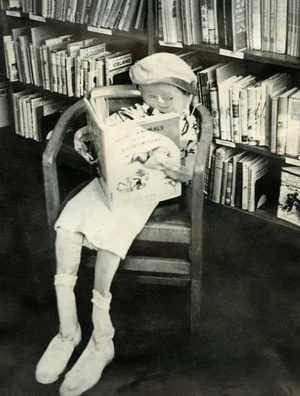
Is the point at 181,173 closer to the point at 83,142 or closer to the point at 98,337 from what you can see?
the point at 83,142

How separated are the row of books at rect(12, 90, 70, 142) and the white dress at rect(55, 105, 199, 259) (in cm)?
105

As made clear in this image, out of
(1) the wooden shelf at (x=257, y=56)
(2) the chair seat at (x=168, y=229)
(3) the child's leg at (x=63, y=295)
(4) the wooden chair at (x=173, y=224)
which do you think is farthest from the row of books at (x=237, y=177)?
(3) the child's leg at (x=63, y=295)

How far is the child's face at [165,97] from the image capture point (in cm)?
133

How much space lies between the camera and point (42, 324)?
150cm

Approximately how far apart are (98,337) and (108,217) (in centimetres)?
31

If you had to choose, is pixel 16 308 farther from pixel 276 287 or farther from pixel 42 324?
pixel 276 287

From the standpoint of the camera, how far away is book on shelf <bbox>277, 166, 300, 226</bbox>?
5.93 feet

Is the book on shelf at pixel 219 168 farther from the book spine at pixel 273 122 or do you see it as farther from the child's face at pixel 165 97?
the child's face at pixel 165 97

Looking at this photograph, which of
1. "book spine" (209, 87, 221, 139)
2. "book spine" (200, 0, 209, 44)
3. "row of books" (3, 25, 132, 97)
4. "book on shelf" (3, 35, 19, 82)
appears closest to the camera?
"book spine" (200, 0, 209, 44)

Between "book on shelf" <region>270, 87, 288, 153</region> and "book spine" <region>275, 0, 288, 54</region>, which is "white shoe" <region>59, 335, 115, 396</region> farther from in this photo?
"book spine" <region>275, 0, 288, 54</region>

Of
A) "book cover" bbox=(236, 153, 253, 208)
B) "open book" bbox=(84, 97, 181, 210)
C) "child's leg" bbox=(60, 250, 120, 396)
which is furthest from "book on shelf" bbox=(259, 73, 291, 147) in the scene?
"child's leg" bbox=(60, 250, 120, 396)

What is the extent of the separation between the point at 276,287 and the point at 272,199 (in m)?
0.45

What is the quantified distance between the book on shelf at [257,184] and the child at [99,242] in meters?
0.58

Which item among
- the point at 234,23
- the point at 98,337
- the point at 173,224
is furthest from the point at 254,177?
the point at 98,337
